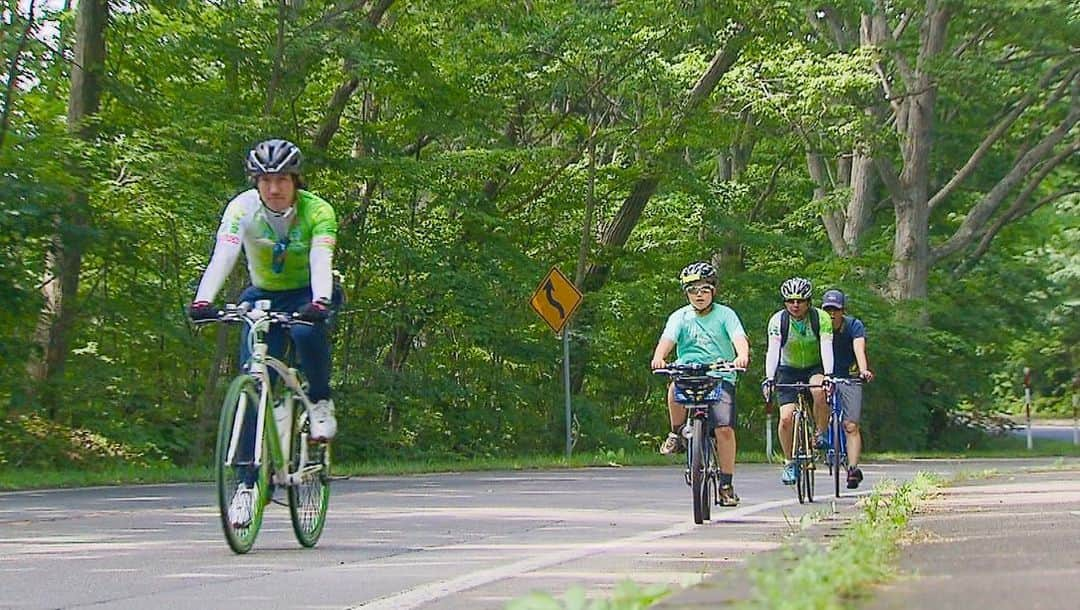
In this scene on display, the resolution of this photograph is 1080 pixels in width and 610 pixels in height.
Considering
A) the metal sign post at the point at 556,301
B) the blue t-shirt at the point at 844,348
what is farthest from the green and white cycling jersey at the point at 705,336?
the metal sign post at the point at 556,301

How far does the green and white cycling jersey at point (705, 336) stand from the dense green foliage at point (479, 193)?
1028 cm

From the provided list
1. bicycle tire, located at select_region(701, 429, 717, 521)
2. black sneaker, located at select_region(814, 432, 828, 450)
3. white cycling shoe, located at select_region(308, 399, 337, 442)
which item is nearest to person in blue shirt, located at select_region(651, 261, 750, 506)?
bicycle tire, located at select_region(701, 429, 717, 521)

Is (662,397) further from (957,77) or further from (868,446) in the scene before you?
(957,77)

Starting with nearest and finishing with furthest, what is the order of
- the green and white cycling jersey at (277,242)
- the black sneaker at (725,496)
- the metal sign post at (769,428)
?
1. the green and white cycling jersey at (277,242)
2. the black sneaker at (725,496)
3. the metal sign post at (769,428)

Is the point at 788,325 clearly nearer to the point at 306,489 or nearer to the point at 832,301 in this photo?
the point at 832,301

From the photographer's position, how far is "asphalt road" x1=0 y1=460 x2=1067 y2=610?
7559 mm

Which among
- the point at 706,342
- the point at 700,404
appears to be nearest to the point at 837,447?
the point at 706,342

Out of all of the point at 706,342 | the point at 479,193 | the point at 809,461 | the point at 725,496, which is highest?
the point at 479,193

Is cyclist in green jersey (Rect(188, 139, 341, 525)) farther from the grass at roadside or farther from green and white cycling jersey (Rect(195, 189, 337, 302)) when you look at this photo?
the grass at roadside

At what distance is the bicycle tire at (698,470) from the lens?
1174 cm

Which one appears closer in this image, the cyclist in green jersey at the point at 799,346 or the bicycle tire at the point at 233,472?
the bicycle tire at the point at 233,472

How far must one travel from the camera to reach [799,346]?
49.0 feet

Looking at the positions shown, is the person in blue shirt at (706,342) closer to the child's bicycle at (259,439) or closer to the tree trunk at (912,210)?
the child's bicycle at (259,439)

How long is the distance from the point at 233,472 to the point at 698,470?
3918 mm
